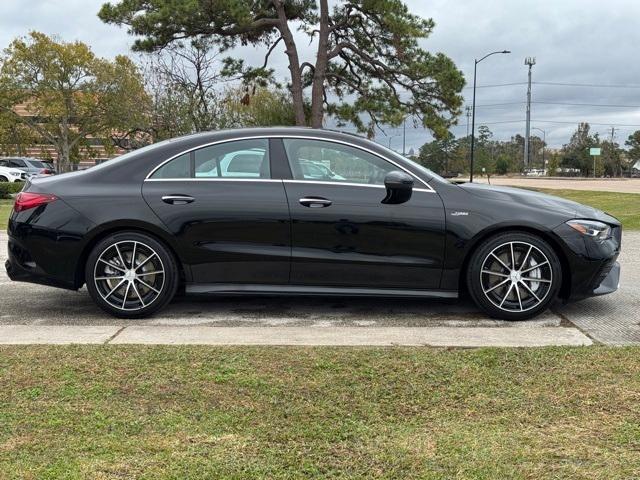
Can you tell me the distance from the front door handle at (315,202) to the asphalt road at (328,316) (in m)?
0.90

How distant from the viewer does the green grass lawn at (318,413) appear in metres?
2.41

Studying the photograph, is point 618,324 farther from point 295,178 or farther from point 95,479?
point 95,479

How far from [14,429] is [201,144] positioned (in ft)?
8.81

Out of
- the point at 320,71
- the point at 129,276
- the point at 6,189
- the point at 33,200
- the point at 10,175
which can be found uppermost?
the point at 320,71

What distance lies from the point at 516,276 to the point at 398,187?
113cm

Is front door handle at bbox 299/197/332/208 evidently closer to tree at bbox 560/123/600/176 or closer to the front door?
the front door

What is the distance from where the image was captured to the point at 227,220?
182 inches

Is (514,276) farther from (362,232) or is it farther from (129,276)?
(129,276)

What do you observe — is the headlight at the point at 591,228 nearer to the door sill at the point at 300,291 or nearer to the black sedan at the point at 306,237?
the black sedan at the point at 306,237

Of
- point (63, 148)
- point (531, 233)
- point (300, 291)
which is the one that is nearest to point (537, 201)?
point (531, 233)

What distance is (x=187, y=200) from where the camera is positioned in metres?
4.63

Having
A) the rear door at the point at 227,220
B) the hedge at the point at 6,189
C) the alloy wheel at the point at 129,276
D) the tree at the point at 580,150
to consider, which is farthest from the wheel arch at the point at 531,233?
the tree at the point at 580,150

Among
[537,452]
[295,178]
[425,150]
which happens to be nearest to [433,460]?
[537,452]

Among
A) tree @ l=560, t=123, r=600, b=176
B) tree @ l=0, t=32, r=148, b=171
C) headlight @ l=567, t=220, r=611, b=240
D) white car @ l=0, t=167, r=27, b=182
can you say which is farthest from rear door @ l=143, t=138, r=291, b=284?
tree @ l=560, t=123, r=600, b=176
